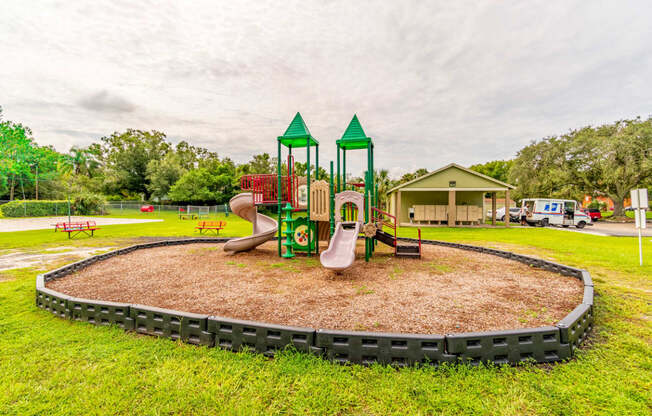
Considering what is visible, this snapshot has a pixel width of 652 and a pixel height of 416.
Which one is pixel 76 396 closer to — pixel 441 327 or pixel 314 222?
pixel 441 327

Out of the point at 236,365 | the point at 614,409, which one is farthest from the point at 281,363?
the point at 614,409

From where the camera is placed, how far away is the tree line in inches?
1062

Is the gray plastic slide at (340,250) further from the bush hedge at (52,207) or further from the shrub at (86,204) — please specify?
the shrub at (86,204)

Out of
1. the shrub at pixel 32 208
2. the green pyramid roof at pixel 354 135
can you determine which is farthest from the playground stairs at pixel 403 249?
the shrub at pixel 32 208

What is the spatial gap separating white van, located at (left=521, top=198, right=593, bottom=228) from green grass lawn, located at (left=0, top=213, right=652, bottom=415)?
21958 mm

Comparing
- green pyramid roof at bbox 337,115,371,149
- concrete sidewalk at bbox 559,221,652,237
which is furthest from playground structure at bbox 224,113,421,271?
concrete sidewalk at bbox 559,221,652,237

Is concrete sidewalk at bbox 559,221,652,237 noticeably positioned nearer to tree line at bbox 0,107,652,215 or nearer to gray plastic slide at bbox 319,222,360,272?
tree line at bbox 0,107,652,215

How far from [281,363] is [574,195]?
41294mm

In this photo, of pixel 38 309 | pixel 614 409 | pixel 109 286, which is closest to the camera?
pixel 614 409

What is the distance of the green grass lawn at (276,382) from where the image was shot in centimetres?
233

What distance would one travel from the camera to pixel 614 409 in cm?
230

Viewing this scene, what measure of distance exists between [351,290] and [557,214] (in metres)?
23.7

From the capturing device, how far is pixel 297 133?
28.7 feet

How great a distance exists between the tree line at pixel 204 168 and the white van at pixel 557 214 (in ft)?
35.6
